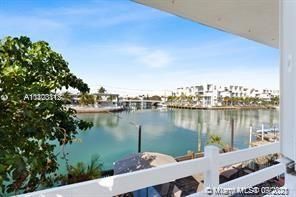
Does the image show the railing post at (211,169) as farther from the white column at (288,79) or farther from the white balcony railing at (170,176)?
the white column at (288,79)

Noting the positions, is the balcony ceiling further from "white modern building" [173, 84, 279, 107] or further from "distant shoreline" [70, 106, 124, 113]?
"white modern building" [173, 84, 279, 107]

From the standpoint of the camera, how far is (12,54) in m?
1.81

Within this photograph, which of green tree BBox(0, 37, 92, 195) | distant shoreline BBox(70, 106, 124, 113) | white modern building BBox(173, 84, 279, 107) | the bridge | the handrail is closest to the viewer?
green tree BBox(0, 37, 92, 195)

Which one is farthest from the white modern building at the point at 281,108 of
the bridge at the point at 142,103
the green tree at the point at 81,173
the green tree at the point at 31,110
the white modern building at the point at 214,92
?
the white modern building at the point at 214,92

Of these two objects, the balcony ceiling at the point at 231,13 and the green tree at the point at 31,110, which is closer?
the green tree at the point at 31,110

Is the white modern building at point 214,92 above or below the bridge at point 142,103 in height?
above

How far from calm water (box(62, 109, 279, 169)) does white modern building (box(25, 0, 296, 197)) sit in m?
5.19

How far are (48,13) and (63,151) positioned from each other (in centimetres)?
502

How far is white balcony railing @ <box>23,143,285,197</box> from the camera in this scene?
1231 mm

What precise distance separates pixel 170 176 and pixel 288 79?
1.27 metres

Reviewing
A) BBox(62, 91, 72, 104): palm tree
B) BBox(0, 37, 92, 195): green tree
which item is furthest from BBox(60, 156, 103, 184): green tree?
BBox(62, 91, 72, 104): palm tree

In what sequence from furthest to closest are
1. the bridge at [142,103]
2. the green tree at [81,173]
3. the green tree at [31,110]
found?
the bridge at [142,103]
the green tree at [81,173]
the green tree at [31,110]

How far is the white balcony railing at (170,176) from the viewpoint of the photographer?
123 cm

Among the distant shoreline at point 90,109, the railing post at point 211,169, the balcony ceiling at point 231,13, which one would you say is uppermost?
the balcony ceiling at point 231,13
